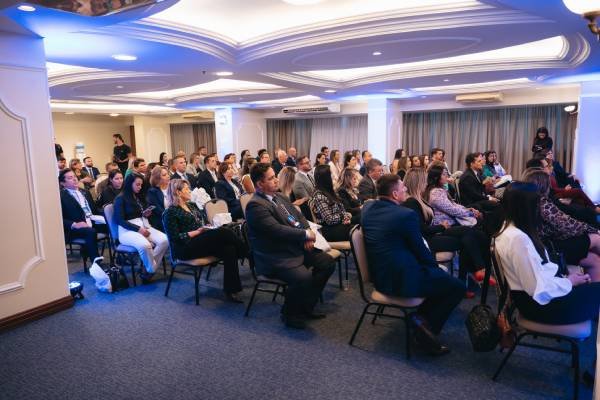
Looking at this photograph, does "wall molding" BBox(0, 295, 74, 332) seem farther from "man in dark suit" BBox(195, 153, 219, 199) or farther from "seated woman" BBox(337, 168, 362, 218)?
"seated woman" BBox(337, 168, 362, 218)

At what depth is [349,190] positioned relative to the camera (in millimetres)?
5020

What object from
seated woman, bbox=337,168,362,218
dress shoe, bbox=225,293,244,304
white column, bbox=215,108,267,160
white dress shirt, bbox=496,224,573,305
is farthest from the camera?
white column, bbox=215,108,267,160

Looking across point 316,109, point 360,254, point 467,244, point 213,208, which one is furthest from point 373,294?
point 316,109

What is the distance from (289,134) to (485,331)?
11.4 meters

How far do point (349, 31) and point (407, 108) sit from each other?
23.0ft

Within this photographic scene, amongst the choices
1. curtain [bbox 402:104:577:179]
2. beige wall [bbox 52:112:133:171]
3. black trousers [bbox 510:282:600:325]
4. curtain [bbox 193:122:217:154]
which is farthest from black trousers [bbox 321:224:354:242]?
beige wall [bbox 52:112:133:171]

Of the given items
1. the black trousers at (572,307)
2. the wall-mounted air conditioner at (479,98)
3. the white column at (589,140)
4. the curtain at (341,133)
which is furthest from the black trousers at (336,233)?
the curtain at (341,133)

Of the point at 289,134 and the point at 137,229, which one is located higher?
the point at 289,134

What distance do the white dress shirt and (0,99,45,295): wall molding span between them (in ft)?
11.7

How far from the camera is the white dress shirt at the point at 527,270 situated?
7.11 feet

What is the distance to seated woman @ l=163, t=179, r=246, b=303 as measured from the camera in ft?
12.0

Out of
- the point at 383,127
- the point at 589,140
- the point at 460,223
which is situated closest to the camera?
the point at 460,223

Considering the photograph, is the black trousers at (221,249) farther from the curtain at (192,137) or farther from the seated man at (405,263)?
the curtain at (192,137)

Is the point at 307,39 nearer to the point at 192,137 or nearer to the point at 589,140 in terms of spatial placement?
the point at 589,140
